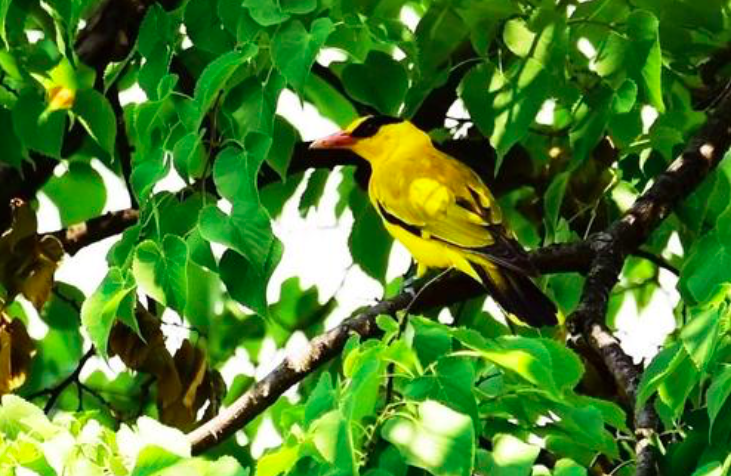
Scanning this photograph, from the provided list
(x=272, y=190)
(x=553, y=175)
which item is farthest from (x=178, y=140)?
(x=553, y=175)

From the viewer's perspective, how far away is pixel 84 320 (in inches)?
128

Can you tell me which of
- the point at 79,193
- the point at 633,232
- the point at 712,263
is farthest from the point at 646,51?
the point at 79,193

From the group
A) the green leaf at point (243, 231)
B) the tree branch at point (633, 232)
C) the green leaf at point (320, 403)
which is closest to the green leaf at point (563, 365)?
the green leaf at point (320, 403)

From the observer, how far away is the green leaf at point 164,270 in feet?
10.6

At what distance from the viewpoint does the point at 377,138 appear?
459 cm

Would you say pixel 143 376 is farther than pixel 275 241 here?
Yes

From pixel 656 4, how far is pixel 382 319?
144cm

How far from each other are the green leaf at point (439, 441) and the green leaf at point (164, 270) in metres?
0.75

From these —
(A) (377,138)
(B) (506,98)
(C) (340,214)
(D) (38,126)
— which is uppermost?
(B) (506,98)

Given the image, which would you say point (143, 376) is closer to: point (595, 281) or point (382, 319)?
point (595, 281)

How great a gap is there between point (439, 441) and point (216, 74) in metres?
0.96

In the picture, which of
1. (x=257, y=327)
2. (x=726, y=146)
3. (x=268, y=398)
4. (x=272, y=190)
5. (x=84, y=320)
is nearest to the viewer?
(x=84, y=320)

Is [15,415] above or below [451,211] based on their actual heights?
above

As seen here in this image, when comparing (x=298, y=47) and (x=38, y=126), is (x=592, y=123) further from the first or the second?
(x=38, y=126)
